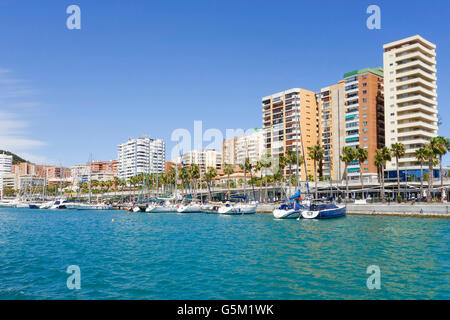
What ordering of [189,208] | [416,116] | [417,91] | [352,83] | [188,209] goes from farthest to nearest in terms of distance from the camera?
[352,83] → [417,91] → [416,116] → [189,208] → [188,209]

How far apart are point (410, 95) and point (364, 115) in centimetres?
1592

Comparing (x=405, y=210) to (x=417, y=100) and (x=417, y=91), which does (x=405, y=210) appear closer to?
(x=417, y=100)

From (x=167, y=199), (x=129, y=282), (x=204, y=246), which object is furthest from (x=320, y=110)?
(x=129, y=282)

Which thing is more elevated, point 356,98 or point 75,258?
point 356,98

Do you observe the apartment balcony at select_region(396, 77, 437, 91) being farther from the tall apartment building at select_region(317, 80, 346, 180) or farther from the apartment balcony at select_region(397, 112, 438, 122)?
the tall apartment building at select_region(317, 80, 346, 180)

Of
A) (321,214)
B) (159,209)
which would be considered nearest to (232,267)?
(321,214)

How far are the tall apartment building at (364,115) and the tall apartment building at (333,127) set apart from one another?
4.07 meters

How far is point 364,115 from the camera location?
11669 cm

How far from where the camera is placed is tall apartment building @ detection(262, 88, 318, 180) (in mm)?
143500

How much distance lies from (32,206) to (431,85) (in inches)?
5987

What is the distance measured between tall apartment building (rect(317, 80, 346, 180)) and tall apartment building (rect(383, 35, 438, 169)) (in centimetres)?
2121

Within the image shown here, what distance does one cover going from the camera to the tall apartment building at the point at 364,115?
11431 cm

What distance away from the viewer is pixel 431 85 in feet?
342
